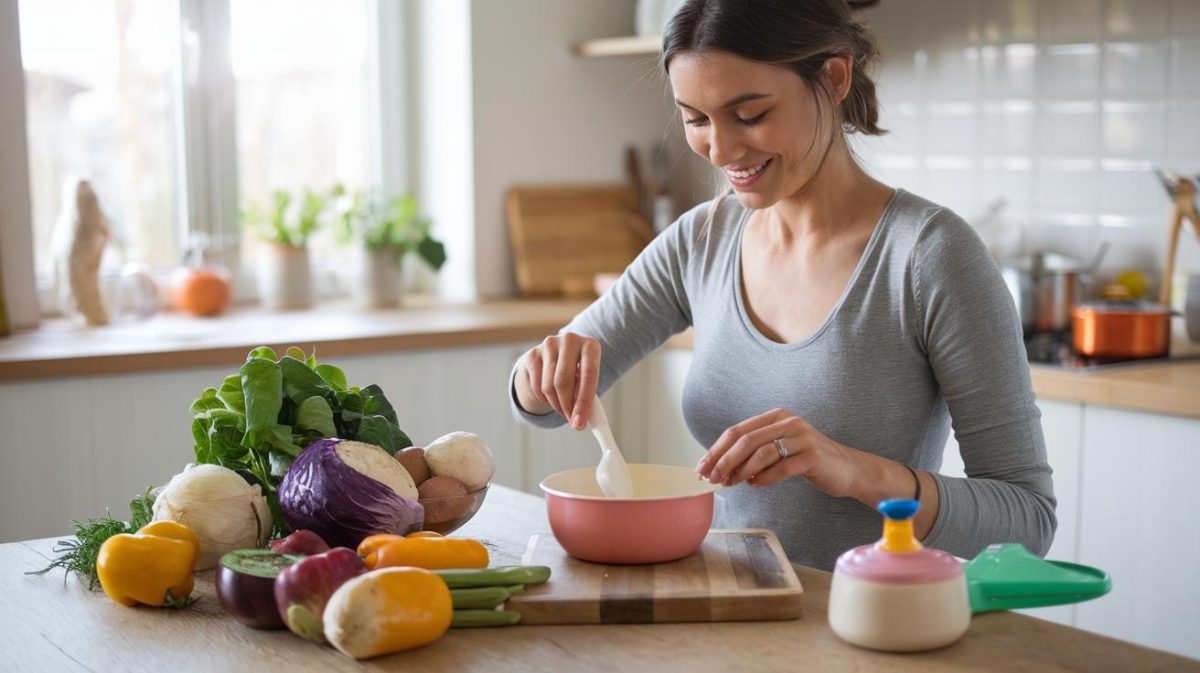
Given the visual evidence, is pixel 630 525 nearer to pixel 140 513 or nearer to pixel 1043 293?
pixel 140 513

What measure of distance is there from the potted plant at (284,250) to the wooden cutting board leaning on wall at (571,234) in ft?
1.58

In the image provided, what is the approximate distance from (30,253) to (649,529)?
1955 millimetres

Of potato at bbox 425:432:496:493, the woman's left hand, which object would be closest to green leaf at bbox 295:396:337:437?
potato at bbox 425:432:496:493

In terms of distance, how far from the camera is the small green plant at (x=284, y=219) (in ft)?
10.3

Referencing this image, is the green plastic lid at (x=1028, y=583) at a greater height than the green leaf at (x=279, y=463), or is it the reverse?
the green leaf at (x=279, y=463)

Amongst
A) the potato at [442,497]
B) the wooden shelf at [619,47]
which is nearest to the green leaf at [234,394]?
the potato at [442,497]

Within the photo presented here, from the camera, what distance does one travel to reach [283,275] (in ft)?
10.3

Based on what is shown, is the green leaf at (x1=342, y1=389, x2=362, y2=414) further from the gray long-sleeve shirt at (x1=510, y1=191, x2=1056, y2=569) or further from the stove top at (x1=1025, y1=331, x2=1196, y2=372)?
the stove top at (x1=1025, y1=331, x2=1196, y2=372)

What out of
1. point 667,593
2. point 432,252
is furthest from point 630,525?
point 432,252

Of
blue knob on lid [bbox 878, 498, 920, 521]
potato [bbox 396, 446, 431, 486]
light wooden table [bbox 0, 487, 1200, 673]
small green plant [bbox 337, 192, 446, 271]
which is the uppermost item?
small green plant [bbox 337, 192, 446, 271]

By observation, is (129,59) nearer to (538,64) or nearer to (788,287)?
(538,64)

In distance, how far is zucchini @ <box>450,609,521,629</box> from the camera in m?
1.17

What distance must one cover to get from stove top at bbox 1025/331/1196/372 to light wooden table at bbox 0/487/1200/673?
50.1 inches

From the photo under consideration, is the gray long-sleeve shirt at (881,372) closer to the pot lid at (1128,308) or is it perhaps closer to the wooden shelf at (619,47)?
the pot lid at (1128,308)
